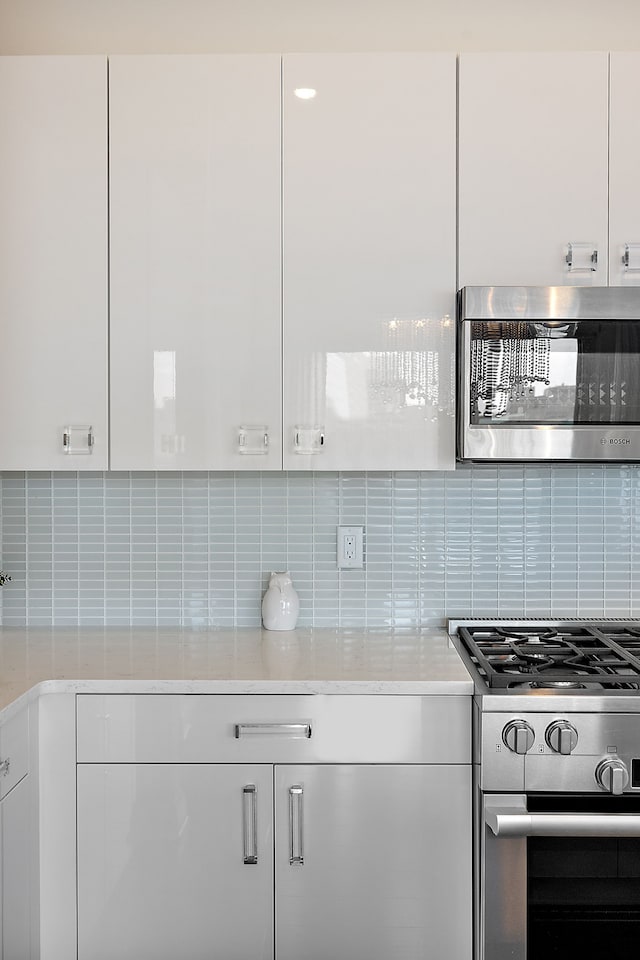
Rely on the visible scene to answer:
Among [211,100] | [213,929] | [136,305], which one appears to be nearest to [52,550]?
[136,305]

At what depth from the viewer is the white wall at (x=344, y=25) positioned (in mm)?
2402

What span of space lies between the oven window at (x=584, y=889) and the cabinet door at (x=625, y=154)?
1.34 meters

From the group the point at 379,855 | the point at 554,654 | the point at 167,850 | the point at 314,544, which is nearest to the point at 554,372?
the point at 554,654

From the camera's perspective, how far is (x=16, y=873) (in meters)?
1.74

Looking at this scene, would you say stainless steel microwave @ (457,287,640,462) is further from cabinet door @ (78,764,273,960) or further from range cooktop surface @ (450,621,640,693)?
cabinet door @ (78,764,273,960)

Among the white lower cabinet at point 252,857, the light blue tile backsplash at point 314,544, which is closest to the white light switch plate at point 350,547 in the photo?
the light blue tile backsplash at point 314,544

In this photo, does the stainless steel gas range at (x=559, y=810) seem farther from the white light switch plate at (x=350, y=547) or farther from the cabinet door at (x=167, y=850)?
the white light switch plate at (x=350, y=547)

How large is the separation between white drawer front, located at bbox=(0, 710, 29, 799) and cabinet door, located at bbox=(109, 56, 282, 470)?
0.69 meters

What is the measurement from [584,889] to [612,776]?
26 centimetres

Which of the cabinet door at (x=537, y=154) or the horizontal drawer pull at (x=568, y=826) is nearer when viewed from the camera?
the horizontal drawer pull at (x=568, y=826)

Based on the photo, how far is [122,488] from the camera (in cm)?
246

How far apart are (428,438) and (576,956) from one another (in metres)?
1.21

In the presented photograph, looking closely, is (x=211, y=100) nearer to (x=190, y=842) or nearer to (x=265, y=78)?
(x=265, y=78)

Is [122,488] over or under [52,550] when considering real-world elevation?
over
